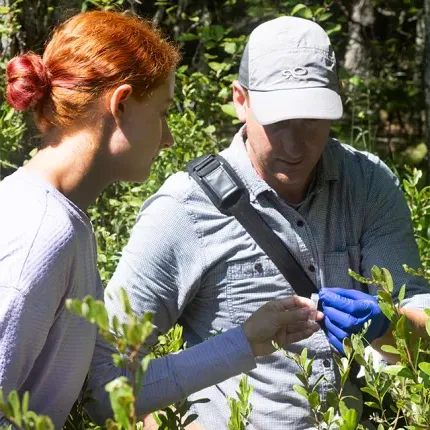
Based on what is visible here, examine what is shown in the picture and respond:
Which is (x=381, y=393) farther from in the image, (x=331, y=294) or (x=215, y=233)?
(x=215, y=233)

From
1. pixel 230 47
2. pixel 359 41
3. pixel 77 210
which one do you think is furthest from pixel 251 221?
pixel 359 41

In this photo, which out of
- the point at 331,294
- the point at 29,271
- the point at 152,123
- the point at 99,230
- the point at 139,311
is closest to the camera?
the point at 29,271

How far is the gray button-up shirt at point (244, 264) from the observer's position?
2.81m

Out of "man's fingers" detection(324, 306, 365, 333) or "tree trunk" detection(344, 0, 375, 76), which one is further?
"tree trunk" detection(344, 0, 375, 76)

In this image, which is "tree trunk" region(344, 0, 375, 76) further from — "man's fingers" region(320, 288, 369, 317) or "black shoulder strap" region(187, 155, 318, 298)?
"man's fingers" region(320, 288, 369, 317)

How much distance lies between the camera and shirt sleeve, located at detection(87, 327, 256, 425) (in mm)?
2139

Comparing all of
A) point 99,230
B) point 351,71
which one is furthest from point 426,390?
point 351,71

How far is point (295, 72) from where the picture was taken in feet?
9.79

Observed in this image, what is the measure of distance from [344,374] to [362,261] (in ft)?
4.07

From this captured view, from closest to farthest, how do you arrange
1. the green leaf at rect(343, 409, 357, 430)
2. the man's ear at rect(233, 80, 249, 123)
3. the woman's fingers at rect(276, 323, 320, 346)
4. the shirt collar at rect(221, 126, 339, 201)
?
the green leaf at rect(343, 409, 357, 430), the woman's fingers at rect(276, 323, 320, 346), the shirt collar at rect(221, 126, 339, 201), the man's ear at rect(233, 80, 249, 123)

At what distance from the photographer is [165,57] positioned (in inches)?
88.9

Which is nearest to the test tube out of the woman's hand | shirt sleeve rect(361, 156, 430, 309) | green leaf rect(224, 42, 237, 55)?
the woman's hand

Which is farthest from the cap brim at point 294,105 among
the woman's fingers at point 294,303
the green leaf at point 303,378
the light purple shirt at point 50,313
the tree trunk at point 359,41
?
the tree trunk at point 359,41

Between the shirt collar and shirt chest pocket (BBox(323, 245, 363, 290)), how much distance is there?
0.20m
